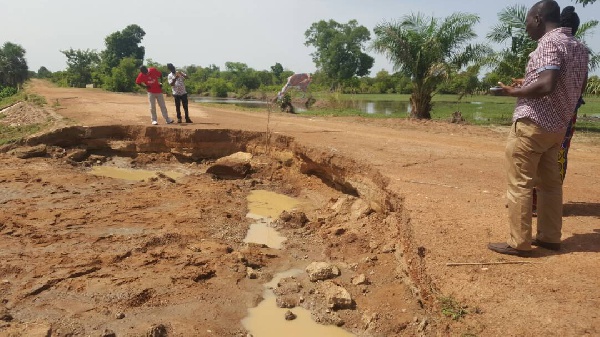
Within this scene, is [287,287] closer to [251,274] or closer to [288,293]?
[288,293]

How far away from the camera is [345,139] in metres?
9.28

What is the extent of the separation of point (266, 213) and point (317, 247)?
1.84 meters

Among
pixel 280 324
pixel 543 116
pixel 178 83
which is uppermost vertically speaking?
pixel 178 83

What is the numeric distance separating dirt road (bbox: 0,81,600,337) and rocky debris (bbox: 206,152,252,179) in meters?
0.28

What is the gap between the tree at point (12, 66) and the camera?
38.7m

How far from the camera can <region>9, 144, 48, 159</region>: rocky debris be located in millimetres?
9172

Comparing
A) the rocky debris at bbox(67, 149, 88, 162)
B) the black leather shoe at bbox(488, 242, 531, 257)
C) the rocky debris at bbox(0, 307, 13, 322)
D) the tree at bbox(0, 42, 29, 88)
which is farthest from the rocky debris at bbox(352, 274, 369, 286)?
the tree at bbox(0, 42, 29, 88)

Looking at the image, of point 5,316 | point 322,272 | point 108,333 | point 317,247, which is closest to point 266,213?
point 317,247

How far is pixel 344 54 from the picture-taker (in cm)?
4934

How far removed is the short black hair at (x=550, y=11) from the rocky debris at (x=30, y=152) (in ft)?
31.5

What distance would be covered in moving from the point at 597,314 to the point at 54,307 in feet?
14.4

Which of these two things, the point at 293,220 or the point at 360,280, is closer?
the point at 360,280

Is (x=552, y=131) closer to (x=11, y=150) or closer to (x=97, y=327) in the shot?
(x=97, y=327)

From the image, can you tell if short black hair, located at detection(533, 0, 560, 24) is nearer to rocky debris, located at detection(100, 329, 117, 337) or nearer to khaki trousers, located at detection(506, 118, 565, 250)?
khaki trousers, located at detection(506, 118, 565, 250)
